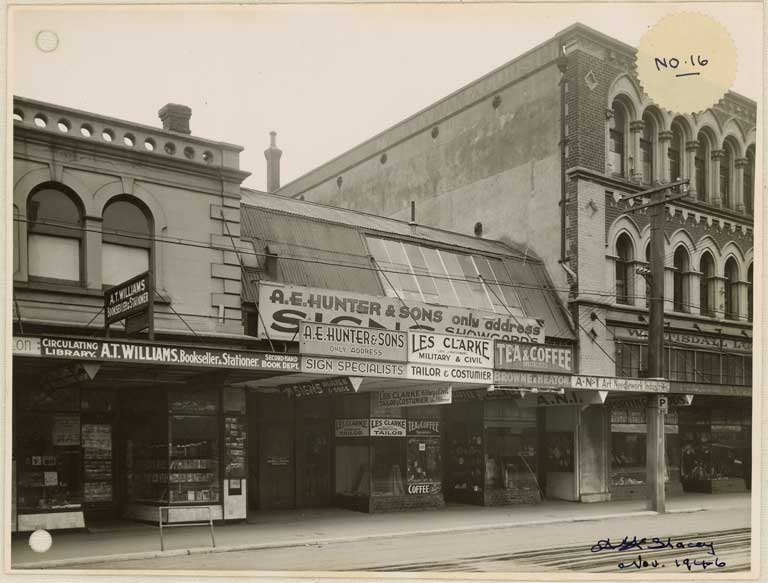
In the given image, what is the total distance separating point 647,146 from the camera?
98.2ft

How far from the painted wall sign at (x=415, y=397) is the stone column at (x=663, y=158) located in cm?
1266

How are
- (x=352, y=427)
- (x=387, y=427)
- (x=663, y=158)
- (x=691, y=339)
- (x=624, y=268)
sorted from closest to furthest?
(x=387, y=427) < (x=352, y=427) < (x=624, y=268) < (x=663, y=158) < (x=691, y=339)

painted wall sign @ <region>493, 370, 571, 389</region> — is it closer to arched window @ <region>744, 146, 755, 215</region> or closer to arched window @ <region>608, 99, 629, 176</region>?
arched window @ <region>608, 99, 629, 176</region>

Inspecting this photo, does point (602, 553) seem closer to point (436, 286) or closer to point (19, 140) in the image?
point (436, 286)

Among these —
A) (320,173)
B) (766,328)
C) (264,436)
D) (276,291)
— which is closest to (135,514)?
(264,436)

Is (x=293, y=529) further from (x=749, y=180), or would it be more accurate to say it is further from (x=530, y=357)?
(x=749, y=180)

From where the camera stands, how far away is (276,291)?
67.0 ft

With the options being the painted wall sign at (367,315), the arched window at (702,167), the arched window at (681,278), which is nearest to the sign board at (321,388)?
the painted wall sign at (367,315)

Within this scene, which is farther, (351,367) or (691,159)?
(691,159)

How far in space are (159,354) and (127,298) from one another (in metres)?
1.22

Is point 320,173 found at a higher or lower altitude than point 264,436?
higher

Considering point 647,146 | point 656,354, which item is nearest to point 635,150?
point 647,146

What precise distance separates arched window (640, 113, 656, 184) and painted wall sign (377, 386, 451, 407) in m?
12.3

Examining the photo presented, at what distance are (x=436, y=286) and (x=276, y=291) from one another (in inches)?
241
